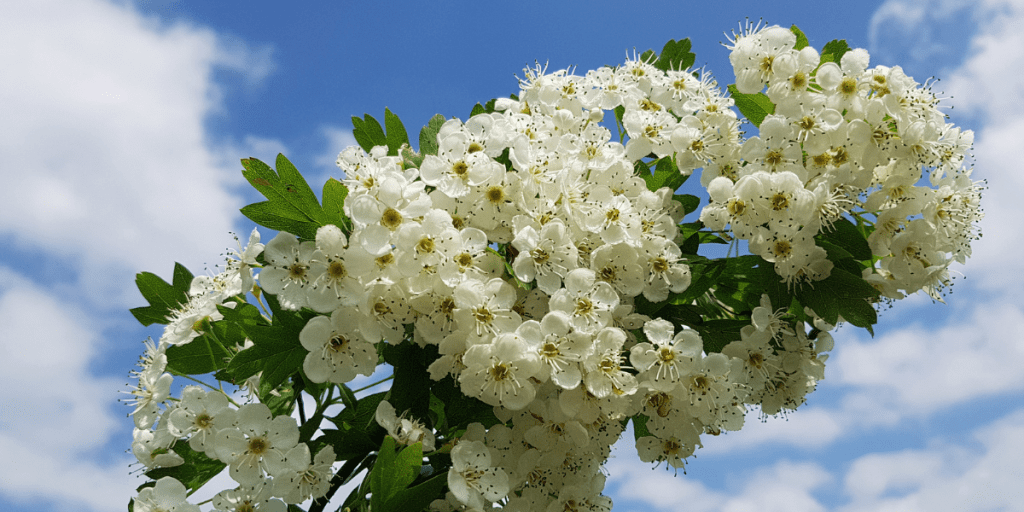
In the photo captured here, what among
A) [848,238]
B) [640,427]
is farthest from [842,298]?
[640,427]

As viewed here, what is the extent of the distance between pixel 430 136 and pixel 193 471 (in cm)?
127

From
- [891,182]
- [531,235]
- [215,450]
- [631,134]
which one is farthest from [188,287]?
[891,182]

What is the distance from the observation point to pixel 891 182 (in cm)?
221

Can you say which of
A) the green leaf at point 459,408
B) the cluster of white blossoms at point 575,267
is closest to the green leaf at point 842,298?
the cluster of white blossoms at point 575,267

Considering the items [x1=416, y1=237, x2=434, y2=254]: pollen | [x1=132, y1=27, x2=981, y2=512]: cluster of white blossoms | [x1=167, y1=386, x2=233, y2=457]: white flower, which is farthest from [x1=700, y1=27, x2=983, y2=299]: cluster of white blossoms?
[x1=167, y1=386, x2=233, y2=457]: white flower

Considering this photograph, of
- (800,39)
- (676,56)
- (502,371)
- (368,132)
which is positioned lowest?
(502,371)

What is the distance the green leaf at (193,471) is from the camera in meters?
2.28

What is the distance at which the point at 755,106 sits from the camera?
2328 mm

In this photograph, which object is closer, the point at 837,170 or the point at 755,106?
the point at 837,170

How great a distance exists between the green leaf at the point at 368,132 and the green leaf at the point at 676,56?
1067mm

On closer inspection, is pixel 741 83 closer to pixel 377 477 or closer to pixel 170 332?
pixel 377 477

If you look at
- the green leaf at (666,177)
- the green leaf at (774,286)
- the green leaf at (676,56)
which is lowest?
the green leaf at (774,286)

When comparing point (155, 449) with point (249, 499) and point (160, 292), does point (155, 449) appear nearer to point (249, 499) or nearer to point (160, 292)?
point (249, 499)

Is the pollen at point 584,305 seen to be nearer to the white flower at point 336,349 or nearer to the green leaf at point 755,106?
the white flower at point 336,349
